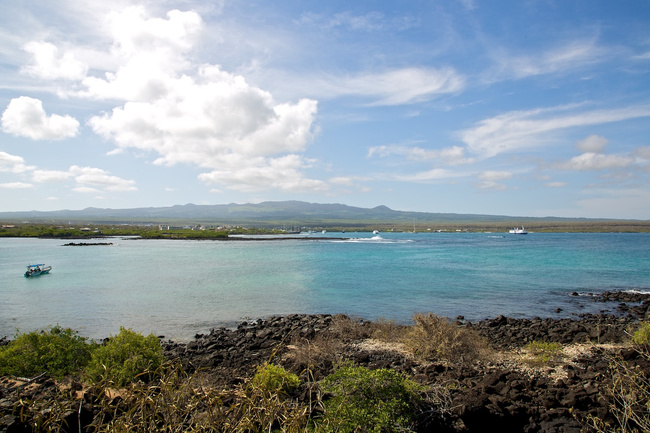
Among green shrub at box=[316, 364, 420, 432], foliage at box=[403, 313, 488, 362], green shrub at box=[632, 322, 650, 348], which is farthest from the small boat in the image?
green shrub at box=[632, 322, 650, 348]

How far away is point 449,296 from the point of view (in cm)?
2381

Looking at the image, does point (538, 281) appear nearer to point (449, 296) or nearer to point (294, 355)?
point (449, 296)

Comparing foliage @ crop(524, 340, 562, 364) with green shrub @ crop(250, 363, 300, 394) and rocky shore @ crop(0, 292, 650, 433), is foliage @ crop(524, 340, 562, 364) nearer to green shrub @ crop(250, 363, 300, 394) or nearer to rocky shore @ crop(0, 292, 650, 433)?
rocky shore @ crop(0, 292, 650, 433)

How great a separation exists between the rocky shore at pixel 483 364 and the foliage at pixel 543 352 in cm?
12

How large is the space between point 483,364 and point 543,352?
2.11m

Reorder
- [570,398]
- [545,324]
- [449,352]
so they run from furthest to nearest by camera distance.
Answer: [545,324], [449,352], [570,398]

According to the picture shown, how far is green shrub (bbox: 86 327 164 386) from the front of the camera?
7754 millimetres

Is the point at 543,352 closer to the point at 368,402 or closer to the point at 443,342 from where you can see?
the point at 443,342

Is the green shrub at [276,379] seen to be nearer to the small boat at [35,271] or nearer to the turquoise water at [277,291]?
the turquoise water at [277,291]

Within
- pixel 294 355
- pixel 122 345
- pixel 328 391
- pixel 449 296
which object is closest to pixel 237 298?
pixel 449 296

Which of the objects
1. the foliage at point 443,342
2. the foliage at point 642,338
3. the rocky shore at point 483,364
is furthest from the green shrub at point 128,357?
the foliage at point 642,338

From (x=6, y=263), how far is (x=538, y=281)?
50889 millimetres

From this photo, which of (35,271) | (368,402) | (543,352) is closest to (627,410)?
(368,402)

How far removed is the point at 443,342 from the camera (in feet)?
34.5
